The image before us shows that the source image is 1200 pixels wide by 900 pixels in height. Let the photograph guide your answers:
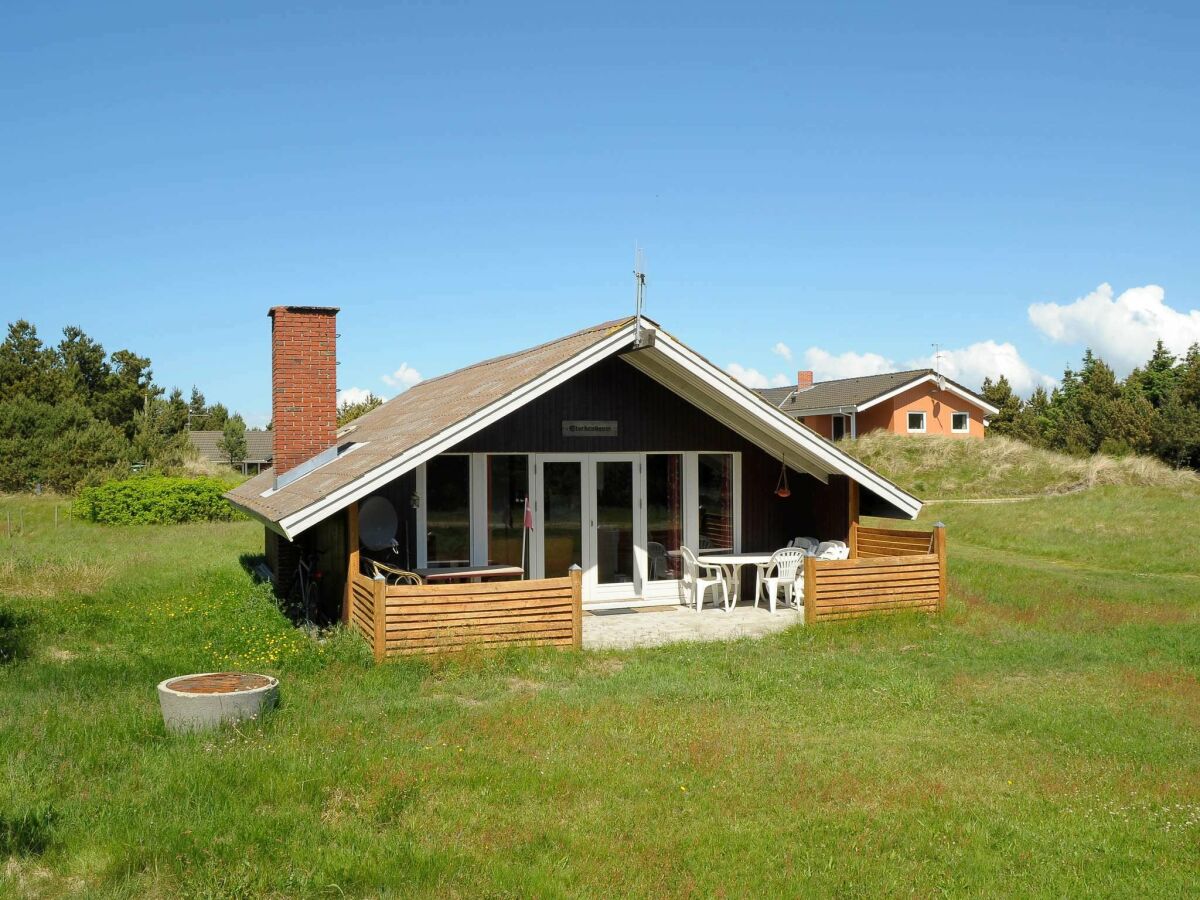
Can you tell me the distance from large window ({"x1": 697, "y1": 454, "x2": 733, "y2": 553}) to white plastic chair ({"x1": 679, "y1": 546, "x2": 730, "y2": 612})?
18.0 inches

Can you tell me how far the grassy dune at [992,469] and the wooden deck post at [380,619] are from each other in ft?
90.7

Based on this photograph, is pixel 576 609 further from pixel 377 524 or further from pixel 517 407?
pixel 377 524

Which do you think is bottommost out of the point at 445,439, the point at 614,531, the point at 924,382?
the point at 614,531

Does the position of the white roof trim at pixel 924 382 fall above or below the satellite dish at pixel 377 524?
above

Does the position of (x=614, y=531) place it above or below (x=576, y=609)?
above

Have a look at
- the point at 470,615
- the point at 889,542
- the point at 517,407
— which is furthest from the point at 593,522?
the point at 889,542

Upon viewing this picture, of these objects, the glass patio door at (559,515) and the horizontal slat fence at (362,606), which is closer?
the horizontal slat fence at (362,606)

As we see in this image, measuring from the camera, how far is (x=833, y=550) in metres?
14.5

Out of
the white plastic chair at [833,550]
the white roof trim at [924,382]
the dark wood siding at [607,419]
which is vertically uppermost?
the white roof trim at [924,382]

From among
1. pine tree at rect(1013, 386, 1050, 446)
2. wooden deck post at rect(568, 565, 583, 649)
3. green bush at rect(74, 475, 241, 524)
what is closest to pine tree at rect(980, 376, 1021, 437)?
pine tree at rect(1013, 386, 1050, 446)

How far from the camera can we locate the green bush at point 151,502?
30.3 metres

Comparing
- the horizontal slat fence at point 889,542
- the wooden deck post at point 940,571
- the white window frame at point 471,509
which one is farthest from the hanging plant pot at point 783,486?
the white window frame at point 471,509

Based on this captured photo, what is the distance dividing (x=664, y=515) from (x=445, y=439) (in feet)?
15.6

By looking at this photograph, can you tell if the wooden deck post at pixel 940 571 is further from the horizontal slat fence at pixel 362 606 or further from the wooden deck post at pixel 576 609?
the horizontal slat fence at pixel 362 606
